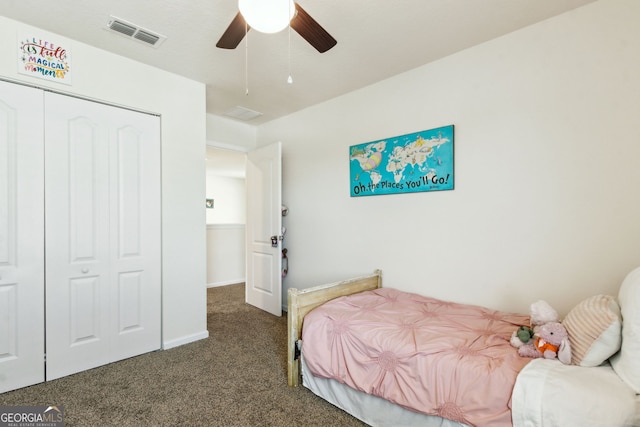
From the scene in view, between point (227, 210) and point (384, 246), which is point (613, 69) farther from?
point (227, 210)

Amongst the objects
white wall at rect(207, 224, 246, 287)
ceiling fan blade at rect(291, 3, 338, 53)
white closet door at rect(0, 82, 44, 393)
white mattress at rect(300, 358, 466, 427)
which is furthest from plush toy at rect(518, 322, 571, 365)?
white wall at rect(207, 224, 246, 287)

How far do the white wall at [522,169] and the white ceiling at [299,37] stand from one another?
0.19m

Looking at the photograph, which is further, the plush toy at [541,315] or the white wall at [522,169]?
the white wall at [522,169]

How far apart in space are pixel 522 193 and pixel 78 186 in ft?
10.6

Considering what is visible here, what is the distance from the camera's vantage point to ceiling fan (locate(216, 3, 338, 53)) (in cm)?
144

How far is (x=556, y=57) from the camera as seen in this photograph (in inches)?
77.1

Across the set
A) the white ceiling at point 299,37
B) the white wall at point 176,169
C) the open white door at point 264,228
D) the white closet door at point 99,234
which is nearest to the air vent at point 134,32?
the white ceiling at point 299,37

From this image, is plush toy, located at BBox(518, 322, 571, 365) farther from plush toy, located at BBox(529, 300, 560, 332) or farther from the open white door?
the open white door

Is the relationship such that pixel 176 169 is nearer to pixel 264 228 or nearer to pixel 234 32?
pixel 264 228

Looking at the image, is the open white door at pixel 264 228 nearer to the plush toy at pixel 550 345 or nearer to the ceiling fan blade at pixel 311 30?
the ceiling fan blade at pixel 311 30

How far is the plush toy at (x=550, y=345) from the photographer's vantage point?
4.59ft

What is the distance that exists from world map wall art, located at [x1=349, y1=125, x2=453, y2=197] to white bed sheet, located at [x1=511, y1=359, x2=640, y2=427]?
1407mm

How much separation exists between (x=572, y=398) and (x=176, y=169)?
3.03 m

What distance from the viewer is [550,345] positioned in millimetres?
1446
